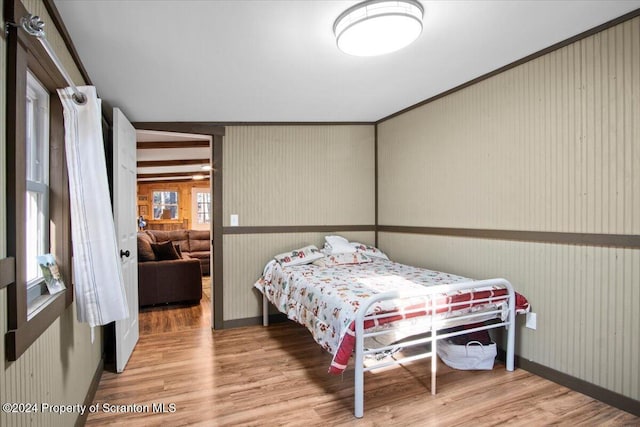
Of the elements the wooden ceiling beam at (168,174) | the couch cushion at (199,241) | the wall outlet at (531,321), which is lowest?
the wall outlet at (531,321)

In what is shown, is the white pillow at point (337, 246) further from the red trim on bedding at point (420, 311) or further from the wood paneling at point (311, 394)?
the red trim on bedding at point (420, 311)

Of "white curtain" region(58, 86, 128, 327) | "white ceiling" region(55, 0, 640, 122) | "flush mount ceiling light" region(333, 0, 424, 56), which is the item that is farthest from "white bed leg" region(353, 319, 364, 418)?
"white ceiling" region(55, 0, 640, 122)

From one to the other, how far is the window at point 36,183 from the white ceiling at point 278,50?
17.3 inches

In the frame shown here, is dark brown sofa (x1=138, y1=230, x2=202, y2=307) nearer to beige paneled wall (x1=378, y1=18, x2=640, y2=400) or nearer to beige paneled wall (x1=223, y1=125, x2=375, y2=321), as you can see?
beige paneled wall (x1=223, y1=125, x2=375, y2=321)

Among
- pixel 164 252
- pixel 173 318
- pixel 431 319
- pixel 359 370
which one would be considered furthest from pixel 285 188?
pixel 359 370

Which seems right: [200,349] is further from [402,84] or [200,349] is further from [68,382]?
[402,84]

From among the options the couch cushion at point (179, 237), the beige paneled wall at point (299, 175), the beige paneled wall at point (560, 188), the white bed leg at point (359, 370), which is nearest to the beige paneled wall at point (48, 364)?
the white bed leg at point (359, 370)

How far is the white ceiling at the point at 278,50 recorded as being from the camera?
1842mm

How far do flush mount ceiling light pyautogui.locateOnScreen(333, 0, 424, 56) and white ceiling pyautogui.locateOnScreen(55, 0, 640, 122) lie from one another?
0.07m

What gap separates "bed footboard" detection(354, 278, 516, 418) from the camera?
2021 mm

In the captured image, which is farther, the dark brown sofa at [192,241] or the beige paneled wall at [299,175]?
the dark brown sofa at [192,241]

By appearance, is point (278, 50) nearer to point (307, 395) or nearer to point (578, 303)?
point (307, 395)

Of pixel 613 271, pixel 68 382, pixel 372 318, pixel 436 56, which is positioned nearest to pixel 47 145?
pixel 68 382

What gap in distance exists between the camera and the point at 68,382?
186 cm
